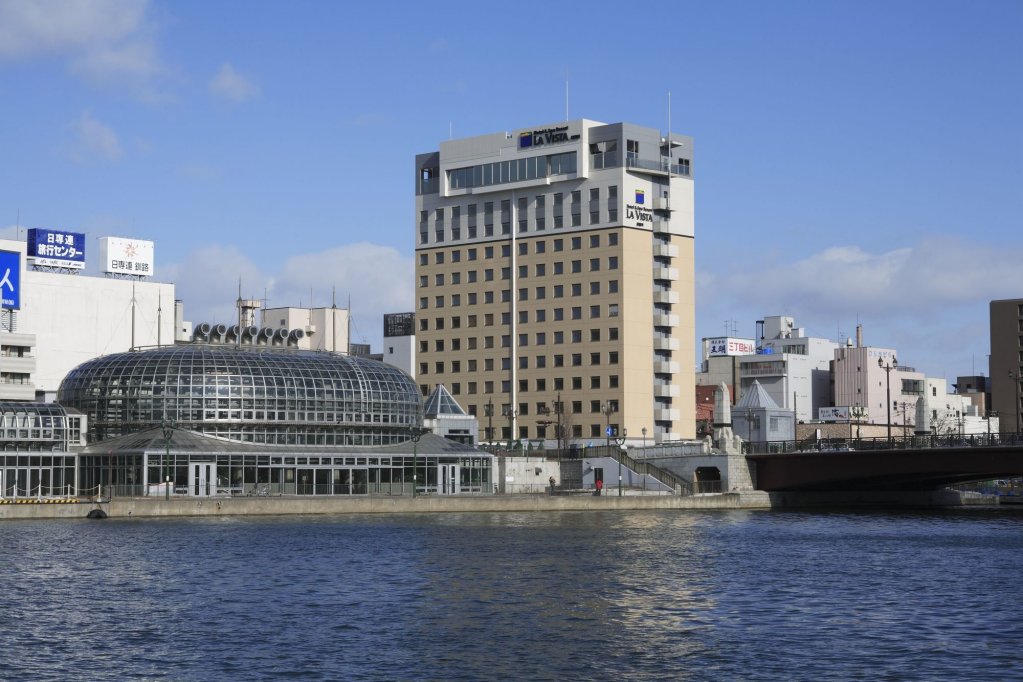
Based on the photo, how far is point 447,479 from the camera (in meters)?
160

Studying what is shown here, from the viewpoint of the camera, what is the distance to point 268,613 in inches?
2579

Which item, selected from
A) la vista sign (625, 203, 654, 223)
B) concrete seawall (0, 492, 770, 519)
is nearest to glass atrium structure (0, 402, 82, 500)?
concrete seawall (0, 492, 770, 519)

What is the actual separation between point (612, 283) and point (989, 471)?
207 ft

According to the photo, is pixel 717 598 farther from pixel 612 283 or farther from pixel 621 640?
pixel 612 283

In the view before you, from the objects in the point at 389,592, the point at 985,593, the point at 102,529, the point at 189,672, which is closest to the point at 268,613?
the point at 389,592

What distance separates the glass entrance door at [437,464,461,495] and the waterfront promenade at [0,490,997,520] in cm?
1288

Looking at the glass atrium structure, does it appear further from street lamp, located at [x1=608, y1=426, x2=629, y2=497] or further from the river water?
street lamp, located at [x1=608, y1=426, x2=629, y2=497]

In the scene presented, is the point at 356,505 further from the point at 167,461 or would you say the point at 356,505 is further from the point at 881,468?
the point at 881,468

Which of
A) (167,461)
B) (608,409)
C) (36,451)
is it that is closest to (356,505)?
(167,461)

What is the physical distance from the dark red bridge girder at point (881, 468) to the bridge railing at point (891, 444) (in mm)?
1135

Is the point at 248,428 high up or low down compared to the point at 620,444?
up

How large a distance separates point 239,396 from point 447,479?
2393 centimetres

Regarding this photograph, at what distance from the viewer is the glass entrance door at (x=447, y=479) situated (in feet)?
524

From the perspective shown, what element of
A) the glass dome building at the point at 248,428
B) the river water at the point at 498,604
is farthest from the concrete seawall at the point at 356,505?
the glass dome building at the point at 248,428
